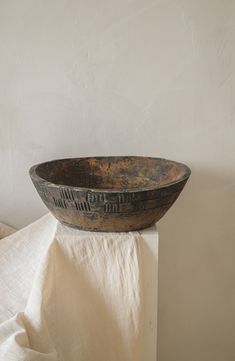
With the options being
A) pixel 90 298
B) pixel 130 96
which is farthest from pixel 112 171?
pixel 90 298

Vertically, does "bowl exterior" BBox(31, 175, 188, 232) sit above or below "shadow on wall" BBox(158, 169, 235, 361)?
above

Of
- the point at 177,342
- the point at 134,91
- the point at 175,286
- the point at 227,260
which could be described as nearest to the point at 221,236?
the point at 227,260

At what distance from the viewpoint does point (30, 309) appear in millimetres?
591

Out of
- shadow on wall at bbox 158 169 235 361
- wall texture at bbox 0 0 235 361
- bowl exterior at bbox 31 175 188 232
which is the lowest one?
shadow on wall at bbox 158 169 235 361

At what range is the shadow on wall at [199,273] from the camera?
90cm

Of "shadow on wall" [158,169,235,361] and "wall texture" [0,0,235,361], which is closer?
"wall texture" [0,0,235,361]

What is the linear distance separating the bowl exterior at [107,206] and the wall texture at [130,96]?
29cm

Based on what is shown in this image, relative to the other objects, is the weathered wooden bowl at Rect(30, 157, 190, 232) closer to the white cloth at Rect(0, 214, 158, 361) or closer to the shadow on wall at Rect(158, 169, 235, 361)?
the white cloth at Rect(0, 214, 158, 361)

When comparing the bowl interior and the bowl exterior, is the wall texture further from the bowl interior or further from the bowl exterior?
the bowl exterior

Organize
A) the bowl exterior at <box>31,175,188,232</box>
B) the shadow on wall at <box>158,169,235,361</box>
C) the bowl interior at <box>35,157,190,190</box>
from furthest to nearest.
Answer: the shadow on wall at <box>158,169,235,361</box>
the bowl interior at <box>35,157,190,190</box>
the bowl exterior at <box>31,175,188,232</box>

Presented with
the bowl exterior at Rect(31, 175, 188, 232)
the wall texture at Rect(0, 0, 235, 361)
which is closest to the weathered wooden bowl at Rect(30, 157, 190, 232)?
the bowl exterior at Rect(31, 175, 188, 232)

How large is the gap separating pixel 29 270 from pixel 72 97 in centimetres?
43

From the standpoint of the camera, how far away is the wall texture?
80cm

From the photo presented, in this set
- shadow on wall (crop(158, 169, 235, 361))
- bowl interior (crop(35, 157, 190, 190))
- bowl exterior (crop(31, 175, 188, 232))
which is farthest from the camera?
shadow on wall (crop(158, 169, 235, 361))
